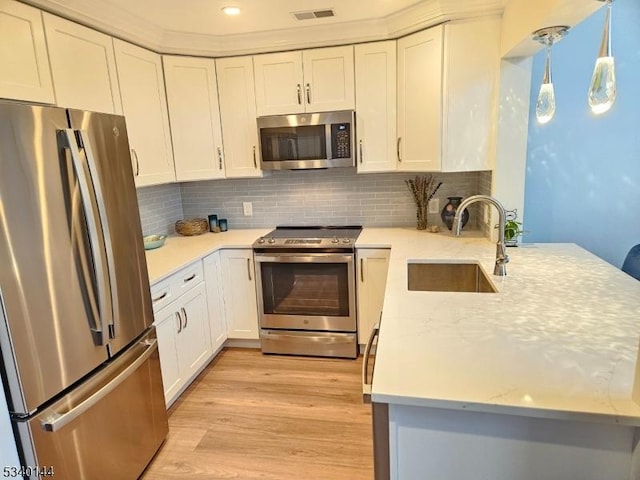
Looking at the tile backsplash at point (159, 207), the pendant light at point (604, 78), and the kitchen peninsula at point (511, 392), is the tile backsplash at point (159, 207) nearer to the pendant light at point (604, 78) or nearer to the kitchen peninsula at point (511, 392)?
the kitchen peninsula at point (511, 392)

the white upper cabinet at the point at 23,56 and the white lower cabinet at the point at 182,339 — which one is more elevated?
the white upper cabinet at the point at 23,56

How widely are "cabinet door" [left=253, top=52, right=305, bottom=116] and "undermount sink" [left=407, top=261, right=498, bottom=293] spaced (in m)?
1.53

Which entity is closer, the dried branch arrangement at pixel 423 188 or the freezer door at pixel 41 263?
the freezer door at pixel 41 263

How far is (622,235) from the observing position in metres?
2.69

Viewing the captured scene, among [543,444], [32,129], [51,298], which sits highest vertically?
[32,129]

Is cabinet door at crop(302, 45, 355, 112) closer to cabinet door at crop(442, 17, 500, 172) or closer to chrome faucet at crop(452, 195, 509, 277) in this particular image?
cabinet door at crop(442, 17, 500, 172)

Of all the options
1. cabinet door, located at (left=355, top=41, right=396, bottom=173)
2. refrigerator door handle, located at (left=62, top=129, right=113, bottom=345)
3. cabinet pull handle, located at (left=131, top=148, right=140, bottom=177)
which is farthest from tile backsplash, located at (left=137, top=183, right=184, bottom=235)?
cabinet door, located at (left=355, top=41, right=396, bottom=173)

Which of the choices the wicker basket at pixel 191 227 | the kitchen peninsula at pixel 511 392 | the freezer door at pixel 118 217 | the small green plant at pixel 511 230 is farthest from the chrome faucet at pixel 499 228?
the wicker basket at pixel 191 227

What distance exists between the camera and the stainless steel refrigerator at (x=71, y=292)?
53.1 inches

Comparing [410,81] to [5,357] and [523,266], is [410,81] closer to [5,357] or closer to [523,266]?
[523,266]

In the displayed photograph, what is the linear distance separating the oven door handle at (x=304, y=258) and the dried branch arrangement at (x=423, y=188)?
80cm

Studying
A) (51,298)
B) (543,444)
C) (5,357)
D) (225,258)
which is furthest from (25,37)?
(543,444)

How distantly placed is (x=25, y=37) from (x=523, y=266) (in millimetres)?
2684

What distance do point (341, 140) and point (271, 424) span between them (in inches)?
78.7
